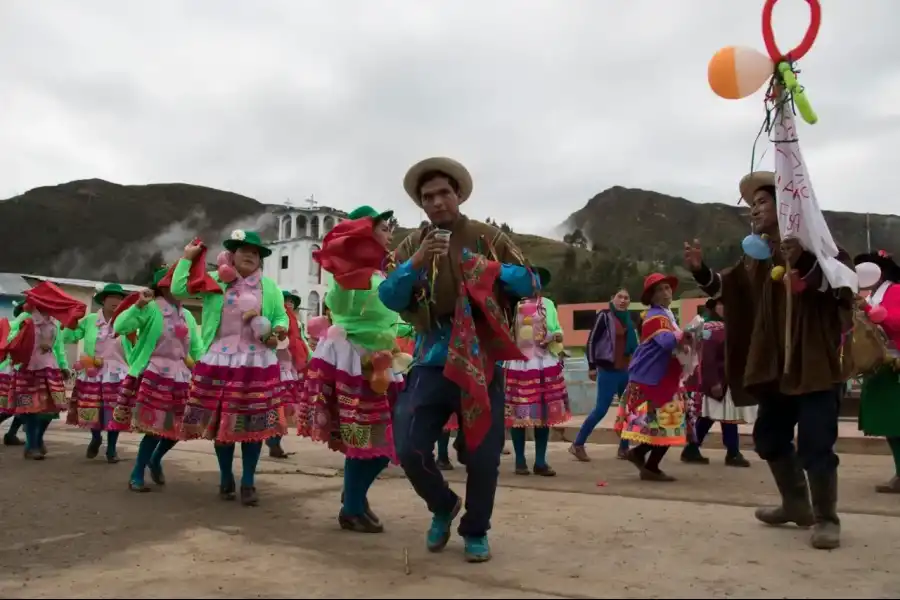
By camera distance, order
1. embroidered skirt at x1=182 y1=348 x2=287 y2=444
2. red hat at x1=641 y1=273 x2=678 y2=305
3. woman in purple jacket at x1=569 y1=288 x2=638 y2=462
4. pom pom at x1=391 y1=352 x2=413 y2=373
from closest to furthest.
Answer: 1. pom pom at x1=391 y1=352 x2=413 y2=373
2. embroidered skirt at x1=182 y1=348 x2=287 y2=444
3. red hat at x1=641 y1=273 x2=678 y2=305
4. woman in purple jacket at x1=569 y1=288 x2=638 y2=462

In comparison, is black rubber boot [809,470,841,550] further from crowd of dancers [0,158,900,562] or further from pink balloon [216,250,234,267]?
pink balloon [216,250,234,267]

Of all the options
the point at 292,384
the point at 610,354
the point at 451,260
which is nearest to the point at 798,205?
the point at 451,260

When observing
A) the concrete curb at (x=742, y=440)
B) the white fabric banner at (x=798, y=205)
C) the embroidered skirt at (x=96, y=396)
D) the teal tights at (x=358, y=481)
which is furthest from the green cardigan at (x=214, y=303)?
the concrete curb at (x=742, y=440)

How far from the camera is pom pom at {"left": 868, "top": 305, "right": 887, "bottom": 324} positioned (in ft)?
18.8

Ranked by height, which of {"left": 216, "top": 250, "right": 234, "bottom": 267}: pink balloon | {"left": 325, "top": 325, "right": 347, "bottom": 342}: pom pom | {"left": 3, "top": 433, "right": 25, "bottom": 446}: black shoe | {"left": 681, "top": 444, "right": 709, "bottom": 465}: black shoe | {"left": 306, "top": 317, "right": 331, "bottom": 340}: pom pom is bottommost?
{"left": 3, "top": 433, "right": 25, "bottom": 446}: black shoe

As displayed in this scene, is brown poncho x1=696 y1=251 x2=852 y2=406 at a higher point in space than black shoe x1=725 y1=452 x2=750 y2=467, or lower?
higher

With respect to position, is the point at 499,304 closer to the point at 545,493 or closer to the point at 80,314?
the point at 545,493

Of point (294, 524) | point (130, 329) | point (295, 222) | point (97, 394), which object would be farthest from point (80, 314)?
point (295, 222)

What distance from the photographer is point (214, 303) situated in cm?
530

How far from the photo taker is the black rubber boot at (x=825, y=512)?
358 centimetres

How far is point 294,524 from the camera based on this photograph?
434cm

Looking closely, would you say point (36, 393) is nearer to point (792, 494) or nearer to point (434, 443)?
point (434, 443)

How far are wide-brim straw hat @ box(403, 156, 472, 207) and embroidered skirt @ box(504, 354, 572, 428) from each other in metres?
3.45

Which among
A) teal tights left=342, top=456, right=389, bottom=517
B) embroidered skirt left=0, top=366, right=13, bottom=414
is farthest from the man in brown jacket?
embroidered skirt left=0, top=366, right=13, bottom=414
